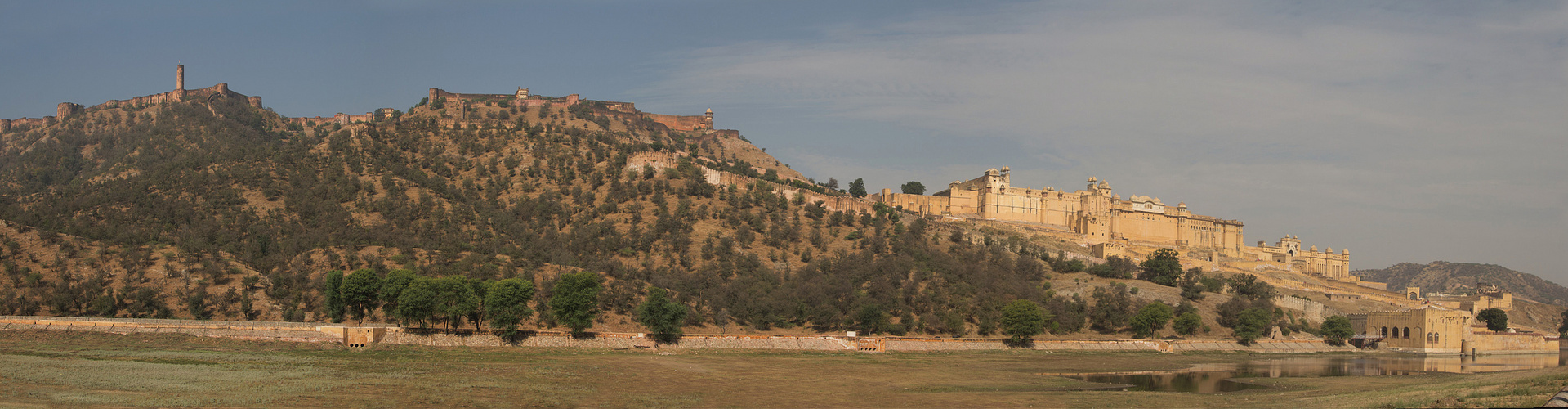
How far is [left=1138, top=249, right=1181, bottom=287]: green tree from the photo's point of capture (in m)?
92.5

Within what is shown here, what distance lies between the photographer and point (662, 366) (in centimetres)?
4556

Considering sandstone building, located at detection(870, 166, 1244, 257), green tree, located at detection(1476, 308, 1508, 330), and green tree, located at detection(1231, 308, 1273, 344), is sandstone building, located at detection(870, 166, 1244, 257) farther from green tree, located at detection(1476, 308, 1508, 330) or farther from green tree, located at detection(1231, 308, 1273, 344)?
green tree, located at detection(1231, 308, 1273, 344)

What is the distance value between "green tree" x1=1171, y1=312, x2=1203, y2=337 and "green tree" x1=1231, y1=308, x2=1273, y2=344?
2679mm

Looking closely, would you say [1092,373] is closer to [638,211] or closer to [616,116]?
[638,211]

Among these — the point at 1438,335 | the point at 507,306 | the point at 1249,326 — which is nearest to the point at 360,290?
the point at 507,306

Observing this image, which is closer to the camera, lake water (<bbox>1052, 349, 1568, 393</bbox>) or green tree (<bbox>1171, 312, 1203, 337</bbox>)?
lake water (<bbox>1052, 349, 1568, 393</bbox>)

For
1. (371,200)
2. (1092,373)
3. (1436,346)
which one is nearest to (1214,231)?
(1436,346)

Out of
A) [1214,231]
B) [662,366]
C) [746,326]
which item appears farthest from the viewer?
[1214,231]

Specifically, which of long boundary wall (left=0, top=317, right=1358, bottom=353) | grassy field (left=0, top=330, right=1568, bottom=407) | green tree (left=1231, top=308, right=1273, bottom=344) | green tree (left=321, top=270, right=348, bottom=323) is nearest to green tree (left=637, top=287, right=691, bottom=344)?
long boundary wall (left=0, top=317, right=1358, bottom=353)

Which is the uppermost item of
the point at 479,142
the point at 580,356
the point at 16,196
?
the point at 479,142

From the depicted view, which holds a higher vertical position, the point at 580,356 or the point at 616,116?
the point at 616,116

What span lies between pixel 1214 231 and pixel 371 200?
96790 millimetres

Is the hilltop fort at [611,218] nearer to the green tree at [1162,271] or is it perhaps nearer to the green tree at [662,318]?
the green tree at [1162,271]

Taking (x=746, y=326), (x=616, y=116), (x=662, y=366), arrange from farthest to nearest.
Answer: (x=616, y=116)
(x=746, y=326)
(x=662, y=366)
